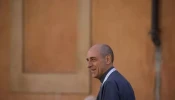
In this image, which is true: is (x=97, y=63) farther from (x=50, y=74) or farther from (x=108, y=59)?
(x=50, y=74)

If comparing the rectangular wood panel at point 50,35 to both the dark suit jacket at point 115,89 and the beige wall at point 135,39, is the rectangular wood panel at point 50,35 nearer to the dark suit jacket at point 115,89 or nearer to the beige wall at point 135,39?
the beige wall at point 135,39

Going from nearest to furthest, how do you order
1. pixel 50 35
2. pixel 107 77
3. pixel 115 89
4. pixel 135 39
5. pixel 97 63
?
pixel 115 89
pixel 107 77
pixel 97 63
pixel 135 39
pixel 50 35

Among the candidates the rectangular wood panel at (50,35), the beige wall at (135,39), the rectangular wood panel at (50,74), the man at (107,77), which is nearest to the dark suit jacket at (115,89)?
the man at (107,77)

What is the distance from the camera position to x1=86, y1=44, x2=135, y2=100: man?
4645 mm

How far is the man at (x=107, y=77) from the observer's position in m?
4.64

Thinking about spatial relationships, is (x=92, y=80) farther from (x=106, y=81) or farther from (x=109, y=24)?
(x=106, y=81)

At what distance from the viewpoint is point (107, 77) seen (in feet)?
15.7

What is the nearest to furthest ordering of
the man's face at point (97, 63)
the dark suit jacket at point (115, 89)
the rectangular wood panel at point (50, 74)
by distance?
the dark suit jacket at point (115, 89), the man's face at point (97, 63), the rectangular wood panel at point (50, 74)

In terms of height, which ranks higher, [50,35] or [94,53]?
[94,53]

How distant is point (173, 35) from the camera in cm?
→ 749

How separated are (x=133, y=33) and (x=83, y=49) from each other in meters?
0.81

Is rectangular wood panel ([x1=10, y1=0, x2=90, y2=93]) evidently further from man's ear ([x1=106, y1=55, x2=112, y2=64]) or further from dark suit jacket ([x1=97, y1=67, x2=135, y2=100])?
dark suit jacket ([x1=97, y1=67, x2=135, y2=100])

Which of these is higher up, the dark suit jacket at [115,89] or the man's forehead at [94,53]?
the man's forehead at [94,53]

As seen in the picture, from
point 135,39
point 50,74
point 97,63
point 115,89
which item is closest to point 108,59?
point 97,63
